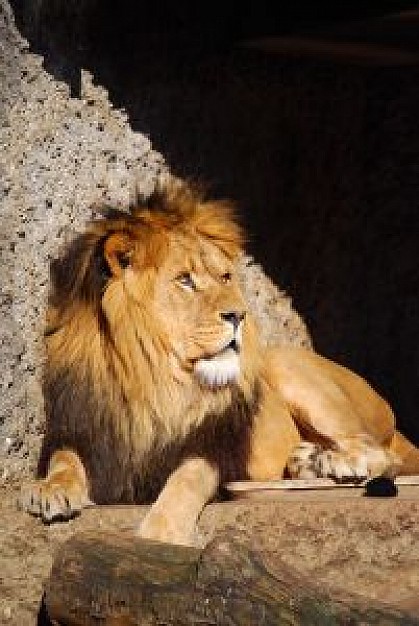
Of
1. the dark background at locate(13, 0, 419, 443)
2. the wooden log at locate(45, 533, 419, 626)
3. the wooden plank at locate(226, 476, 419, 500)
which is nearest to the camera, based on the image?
the wooden log at locate(45, 533, 419, 626)

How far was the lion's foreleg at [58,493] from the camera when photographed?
17.1 ft

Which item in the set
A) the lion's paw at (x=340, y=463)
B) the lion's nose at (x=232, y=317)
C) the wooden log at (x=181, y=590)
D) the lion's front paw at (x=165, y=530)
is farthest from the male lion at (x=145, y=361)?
the wooden log at (x=181, y=590)

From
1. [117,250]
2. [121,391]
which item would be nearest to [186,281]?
[117,250]

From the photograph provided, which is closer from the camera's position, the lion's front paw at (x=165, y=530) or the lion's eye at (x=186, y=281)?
the lion's front paw at (x=165, y=530)

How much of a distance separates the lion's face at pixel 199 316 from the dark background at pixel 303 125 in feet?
2.29

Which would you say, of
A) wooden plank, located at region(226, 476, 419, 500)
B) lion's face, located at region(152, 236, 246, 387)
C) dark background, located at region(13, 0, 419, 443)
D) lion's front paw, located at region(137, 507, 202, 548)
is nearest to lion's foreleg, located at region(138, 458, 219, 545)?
lion's front paw, located at region(137, 507, 202, 548)

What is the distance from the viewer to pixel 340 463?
232 inches

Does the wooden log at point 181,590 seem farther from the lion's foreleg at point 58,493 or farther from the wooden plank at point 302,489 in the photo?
the wooden plank at point 302,489

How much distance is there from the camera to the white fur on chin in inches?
216

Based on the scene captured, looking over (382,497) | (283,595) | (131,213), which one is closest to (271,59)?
(131,213)

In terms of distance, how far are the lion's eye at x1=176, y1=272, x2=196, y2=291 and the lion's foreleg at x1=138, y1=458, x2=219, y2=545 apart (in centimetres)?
49

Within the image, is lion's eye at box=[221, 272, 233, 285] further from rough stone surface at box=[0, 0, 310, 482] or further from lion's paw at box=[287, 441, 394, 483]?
lion's paw at box=[287, 441, 394, 483]

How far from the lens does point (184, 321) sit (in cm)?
550

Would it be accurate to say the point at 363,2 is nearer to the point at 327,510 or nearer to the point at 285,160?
the point at 285,160
